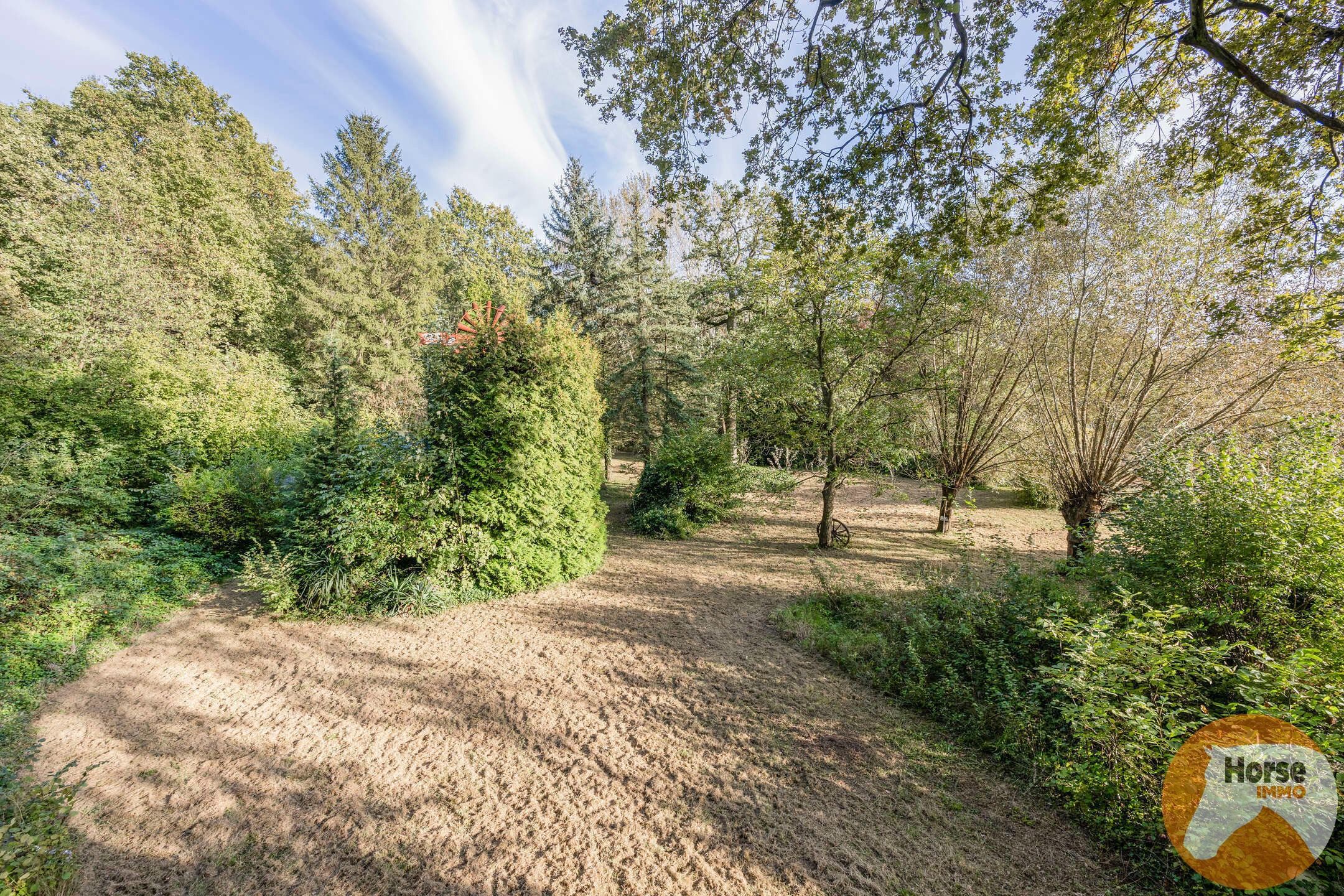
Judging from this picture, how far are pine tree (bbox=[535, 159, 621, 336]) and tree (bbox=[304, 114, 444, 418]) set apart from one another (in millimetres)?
7515

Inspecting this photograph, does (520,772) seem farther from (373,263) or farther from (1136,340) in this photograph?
(373,263)

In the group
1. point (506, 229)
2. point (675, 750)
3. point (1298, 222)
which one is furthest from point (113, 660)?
point (506, 229)

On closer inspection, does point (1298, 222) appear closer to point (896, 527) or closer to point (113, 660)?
point (896, 527)

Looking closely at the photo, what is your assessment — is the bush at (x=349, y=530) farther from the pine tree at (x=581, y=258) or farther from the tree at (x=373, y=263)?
the tree at (x=373, y=263)

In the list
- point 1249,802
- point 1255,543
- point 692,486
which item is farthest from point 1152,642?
point 692,486

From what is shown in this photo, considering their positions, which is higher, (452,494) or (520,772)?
(452,494)

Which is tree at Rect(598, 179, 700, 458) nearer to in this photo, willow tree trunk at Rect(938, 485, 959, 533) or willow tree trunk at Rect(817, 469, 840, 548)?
willow tree trunk at Rect(817, 469, 840, 548)

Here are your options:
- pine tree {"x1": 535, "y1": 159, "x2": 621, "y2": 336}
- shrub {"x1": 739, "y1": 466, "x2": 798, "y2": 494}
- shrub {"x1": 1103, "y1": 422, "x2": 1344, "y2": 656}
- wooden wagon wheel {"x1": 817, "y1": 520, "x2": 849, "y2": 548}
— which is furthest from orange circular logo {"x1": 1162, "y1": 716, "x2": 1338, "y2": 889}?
pine tree {"x1": 535, "y1": 159, "x2": 621, "y2": 336}

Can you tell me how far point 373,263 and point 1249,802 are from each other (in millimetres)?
23479

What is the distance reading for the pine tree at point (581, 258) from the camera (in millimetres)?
13656

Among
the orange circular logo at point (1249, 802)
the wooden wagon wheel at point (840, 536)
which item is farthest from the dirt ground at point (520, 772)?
the wooden wagon wheel at point (840, 536)

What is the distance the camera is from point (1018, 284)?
8477 millimetres

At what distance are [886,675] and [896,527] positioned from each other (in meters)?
7.46

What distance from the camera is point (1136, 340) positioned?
7176 mm
